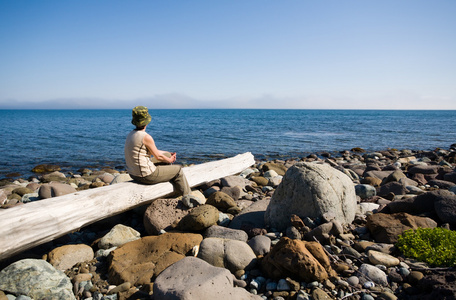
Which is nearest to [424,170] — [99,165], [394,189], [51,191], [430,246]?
[394,189]

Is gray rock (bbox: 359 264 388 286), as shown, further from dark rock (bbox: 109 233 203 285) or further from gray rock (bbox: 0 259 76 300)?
gray rock (bbox: 0 259 76 300)

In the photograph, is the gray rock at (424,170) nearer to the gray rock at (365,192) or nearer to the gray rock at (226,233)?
the gray rock at (365,192)

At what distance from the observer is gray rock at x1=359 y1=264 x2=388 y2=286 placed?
3701 millimetres

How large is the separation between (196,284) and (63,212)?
279cm

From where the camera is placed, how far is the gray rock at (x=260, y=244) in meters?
4.50

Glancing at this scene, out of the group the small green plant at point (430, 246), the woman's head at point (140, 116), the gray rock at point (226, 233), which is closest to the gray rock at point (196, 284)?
the gray rock at point (226, 233)

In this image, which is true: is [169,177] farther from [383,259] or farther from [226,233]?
[383,259]

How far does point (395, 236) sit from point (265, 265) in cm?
228

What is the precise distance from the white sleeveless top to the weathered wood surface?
1.03 feet

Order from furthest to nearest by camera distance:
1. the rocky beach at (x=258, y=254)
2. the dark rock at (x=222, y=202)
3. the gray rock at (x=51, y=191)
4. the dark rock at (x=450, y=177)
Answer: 1. the dark rock at (x=450, y=177)
2. the gray rock at (x=51, y=191)
3. the dark rock at (x=222, y=202)
4. the rocky beach at (x=258, y=254)

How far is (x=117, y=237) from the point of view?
5.29 m

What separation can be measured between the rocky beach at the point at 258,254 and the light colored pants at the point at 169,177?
561mm

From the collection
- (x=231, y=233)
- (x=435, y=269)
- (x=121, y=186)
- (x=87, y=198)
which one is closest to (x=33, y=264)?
(x=87, y=198)

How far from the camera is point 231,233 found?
505 centimetres
